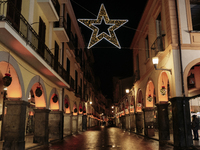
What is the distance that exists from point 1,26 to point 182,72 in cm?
887

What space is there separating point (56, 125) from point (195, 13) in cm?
1216

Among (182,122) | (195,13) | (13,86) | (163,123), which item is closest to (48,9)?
(13,86)

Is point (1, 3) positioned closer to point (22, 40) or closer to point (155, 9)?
point (22, 40)

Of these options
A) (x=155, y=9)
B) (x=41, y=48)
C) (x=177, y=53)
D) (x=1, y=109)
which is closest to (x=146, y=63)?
(x=155, y=9)

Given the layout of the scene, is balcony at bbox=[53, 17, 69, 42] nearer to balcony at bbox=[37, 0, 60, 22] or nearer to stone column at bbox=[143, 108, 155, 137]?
balcony at bbox=[37, 0, 60, 22]

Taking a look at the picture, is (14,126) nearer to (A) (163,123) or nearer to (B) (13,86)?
(B) (13,86)

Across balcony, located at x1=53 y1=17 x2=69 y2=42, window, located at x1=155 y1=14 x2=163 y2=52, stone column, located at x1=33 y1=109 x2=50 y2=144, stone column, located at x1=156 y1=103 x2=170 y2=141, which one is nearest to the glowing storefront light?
window, located at x1=155 y1=14 x2=163 y2=52

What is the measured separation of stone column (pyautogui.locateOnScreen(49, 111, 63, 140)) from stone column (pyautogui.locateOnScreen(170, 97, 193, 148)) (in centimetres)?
873

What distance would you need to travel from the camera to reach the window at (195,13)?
41.9 feet


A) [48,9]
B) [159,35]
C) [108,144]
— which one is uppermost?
[48,9]

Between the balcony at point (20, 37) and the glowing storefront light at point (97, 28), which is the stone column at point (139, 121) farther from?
the glowing storefront light at point (97, 28)

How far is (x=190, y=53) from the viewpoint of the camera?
12.1 meters

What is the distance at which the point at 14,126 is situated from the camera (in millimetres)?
9992

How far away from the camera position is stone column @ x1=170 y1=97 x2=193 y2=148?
1106 centimetres
